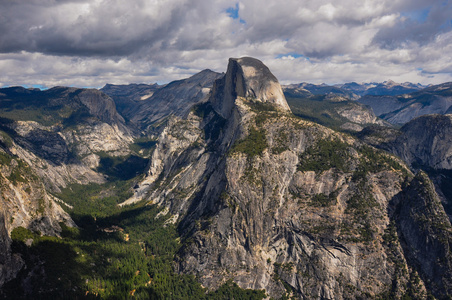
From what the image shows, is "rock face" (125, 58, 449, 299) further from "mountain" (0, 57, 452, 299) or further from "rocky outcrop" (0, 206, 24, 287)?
"rocky outcrop" (0, 206, 24, 287)

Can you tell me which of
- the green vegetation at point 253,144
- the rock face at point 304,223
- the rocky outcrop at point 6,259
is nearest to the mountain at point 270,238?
the rocky outcrop at point 6,259

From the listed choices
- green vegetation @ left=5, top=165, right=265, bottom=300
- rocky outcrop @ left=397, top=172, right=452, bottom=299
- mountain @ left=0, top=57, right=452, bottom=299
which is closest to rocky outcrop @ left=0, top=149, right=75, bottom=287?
mountain @ left=0, top=57, right=452, bottom=299

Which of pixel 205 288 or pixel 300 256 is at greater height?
pixel 300 256

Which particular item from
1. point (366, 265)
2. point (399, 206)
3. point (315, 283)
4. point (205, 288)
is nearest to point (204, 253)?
point (205, 288)

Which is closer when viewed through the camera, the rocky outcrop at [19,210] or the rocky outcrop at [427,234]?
the rocky outcrop at [19,210]

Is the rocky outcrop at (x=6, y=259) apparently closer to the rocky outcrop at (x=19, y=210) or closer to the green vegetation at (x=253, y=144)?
the rocky outcrop at (x=19, y=210)

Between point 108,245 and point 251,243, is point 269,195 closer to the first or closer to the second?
point 251,243
